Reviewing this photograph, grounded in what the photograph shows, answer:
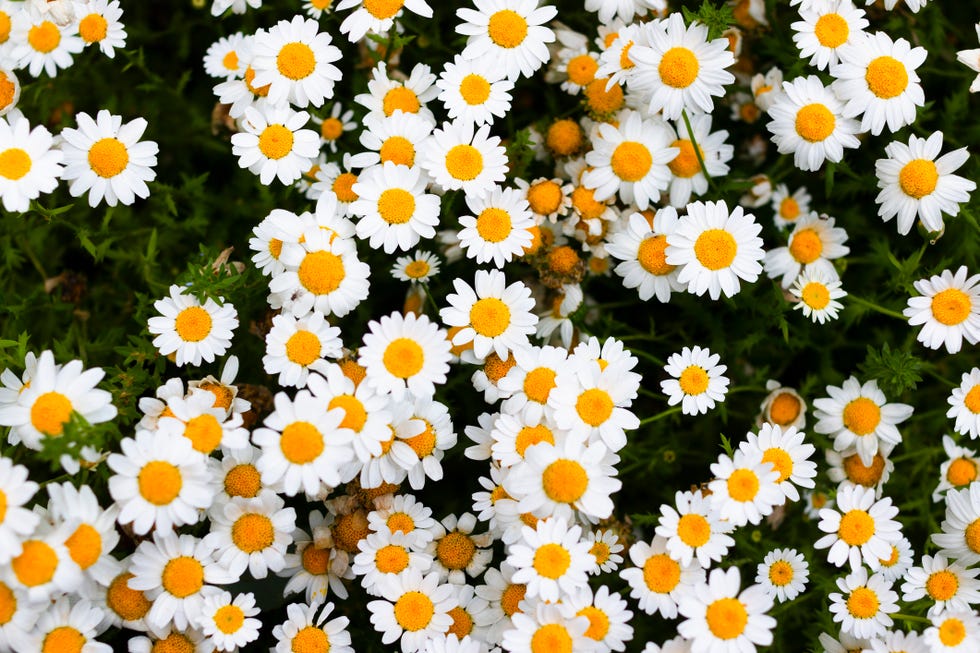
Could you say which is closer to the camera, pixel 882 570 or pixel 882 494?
pixel 882 570

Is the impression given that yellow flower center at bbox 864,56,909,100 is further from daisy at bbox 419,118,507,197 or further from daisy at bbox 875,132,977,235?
daisy at bbox 419,118,507,197

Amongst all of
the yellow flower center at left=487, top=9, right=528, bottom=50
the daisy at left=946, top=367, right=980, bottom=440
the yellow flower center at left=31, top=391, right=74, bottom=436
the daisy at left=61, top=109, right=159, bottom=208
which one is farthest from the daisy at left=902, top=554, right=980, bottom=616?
the daisy at left=61, top=109, right=159, bottom=208

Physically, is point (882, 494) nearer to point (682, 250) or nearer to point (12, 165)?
point (682, 250)

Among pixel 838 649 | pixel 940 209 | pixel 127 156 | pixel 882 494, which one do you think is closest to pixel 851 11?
pixel 940 209

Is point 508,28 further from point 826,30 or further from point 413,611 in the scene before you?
point 413,611

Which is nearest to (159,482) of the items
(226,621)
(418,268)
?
(226,621)

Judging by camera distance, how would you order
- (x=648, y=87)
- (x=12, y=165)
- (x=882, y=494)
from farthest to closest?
(x=882, y=494)
(x=648, y=87)
(x=12, y=165)

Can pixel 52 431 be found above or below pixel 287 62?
below
